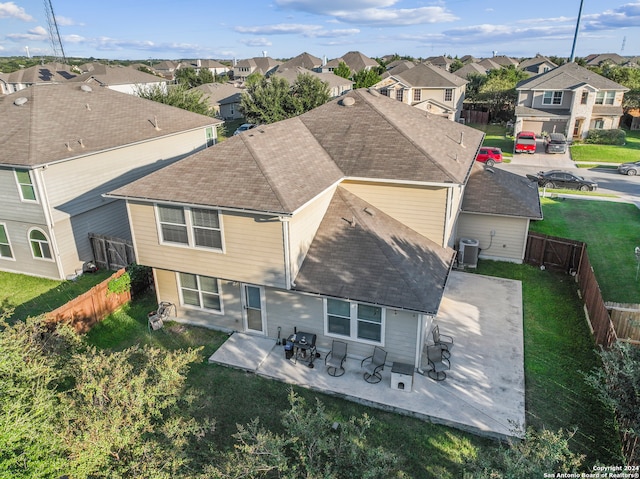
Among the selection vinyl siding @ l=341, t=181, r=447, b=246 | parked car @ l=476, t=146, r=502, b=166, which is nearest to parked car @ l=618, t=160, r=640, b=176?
parked car @ l=476, t=146, r=502, b=166

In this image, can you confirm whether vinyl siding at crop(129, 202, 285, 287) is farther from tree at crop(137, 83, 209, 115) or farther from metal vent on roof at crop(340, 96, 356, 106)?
tree at crop(137, 83, 209, 115)

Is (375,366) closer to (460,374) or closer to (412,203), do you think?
(460,374)

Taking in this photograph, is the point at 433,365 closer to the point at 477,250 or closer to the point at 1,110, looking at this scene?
the point at 477,250

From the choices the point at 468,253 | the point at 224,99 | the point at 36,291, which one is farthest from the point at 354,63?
the point at 36,291

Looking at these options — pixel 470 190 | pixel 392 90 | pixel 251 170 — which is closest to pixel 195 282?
pixel 251 170

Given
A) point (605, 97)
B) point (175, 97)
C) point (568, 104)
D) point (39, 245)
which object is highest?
point (175, 97)

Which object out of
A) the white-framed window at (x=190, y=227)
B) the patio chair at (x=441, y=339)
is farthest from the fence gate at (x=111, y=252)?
the patio chair at (x=441, y=339)
